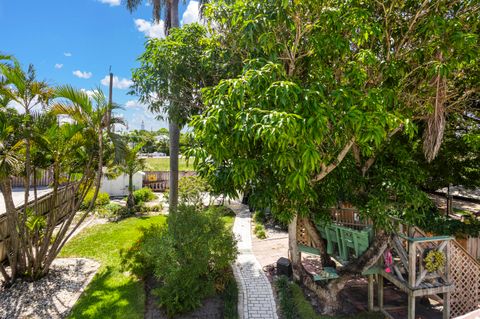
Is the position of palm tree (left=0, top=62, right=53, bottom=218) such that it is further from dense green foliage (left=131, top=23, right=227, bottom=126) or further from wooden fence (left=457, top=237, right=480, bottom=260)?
wooden fence (left=457, top=237, right=480, bottom=260)

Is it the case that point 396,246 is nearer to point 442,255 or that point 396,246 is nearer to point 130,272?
point 442,255

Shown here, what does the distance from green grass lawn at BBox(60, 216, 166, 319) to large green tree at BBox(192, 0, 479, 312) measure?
3565 millimetres

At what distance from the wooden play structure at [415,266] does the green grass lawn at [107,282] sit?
422cm

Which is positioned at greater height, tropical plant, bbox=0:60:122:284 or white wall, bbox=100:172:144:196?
tropical plant, bbox=0:60:122:284

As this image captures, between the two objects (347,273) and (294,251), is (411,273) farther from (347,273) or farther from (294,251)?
(294,251)

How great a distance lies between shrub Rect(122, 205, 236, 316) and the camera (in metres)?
6.02

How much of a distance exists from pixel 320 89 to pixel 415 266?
432 centimetres

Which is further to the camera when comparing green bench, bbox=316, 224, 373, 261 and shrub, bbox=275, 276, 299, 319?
green bench, bbox=316, 224, 373, 261

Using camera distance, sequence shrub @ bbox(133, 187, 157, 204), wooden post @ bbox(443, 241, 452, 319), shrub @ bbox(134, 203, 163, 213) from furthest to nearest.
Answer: shrub @ bbox(133, 187, 157, 204)
shrub @ bbox(134, 203, 163, 213)
wooden post @ bbox(443, 241, 452, 319)

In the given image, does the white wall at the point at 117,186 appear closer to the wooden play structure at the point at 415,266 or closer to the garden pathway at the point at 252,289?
the garden pathway at the point at 252,289

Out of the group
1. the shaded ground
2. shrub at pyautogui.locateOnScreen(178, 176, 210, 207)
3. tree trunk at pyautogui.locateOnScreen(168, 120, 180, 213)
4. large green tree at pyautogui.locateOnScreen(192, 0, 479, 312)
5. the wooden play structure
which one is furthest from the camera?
shrub at pyautogui.locateOnScreen(178, 176, 210, 207)

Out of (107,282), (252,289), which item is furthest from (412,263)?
(107,282)

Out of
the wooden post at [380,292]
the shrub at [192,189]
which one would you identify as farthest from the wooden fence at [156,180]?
the wooden post at [380,292]

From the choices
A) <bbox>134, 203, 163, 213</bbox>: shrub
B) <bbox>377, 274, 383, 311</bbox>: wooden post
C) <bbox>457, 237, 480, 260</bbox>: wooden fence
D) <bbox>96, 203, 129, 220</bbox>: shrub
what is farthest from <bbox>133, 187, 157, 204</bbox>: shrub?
<bbox>457, 237, 480, 260</bbox>: wooden fence
